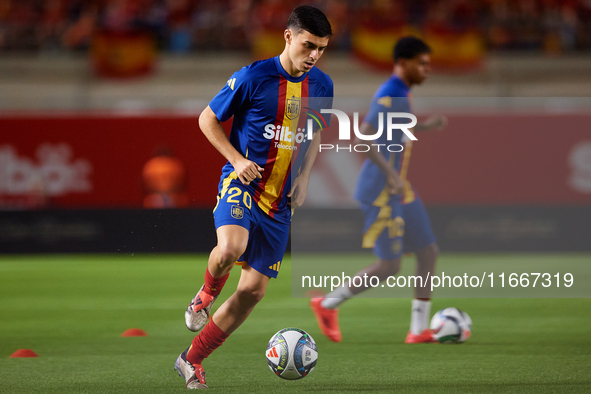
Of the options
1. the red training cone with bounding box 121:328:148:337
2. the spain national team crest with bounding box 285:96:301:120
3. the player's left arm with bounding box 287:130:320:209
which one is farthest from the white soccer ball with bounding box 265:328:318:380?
the red training cone with bounding box 121:328:148:337

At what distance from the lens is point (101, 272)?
11.6 metres

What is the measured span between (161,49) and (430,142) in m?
5.85

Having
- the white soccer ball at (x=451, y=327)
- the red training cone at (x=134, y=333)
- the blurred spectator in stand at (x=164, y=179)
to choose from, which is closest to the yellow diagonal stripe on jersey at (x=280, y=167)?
the white soccer ball at (x=451, y=327)

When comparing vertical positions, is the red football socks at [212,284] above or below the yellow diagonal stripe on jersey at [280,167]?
below

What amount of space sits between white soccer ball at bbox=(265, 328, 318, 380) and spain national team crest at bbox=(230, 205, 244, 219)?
82 centimetres

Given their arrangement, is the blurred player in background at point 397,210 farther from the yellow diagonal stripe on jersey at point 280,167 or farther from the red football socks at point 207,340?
the red football socks at point 207,340

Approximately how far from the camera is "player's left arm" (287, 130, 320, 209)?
→ 467 centimetres

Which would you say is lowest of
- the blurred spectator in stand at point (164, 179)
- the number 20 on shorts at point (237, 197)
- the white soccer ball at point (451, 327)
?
the white soccer ball at point (451, 327)

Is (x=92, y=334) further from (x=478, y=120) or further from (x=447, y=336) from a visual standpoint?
(x=478, y=120)

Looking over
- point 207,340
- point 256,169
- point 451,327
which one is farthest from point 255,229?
point 451,327

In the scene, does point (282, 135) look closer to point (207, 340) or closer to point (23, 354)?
point (207, 340)

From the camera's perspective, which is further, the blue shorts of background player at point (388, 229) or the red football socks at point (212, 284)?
the blue shorts of background player at point (388, 229)

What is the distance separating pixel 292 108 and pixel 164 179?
34.4ft

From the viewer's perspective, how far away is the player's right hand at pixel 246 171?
4324mm
